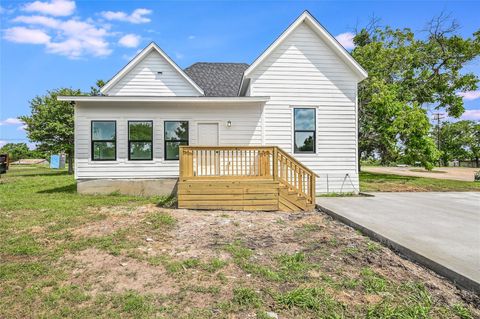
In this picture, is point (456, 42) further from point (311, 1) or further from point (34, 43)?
point (34, 43)

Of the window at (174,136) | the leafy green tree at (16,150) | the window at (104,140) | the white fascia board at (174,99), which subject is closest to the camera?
the white fascia board at (174,99)

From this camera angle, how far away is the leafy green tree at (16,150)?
141ft

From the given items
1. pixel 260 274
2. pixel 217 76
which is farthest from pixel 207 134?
pixel 260 274

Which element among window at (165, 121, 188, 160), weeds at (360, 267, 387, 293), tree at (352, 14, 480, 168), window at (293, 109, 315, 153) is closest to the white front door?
window at (165, 121, 188, 160)

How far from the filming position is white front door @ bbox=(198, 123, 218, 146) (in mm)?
10555

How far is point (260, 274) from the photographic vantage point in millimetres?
3689

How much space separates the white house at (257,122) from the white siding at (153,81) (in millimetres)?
1480

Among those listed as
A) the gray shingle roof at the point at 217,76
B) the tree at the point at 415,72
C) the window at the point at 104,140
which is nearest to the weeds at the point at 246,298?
the window at the point at 104,140

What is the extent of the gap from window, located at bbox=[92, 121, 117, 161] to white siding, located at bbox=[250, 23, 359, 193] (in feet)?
18.1

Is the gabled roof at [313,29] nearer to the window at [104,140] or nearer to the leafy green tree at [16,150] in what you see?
the window at [104,140]

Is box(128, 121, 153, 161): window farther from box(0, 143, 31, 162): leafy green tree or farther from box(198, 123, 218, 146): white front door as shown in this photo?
box(0, 143, 31, 162): leafy green tree

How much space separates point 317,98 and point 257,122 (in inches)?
100

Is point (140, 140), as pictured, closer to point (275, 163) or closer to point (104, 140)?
point (104, 140)

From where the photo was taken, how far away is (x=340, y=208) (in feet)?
24.5
